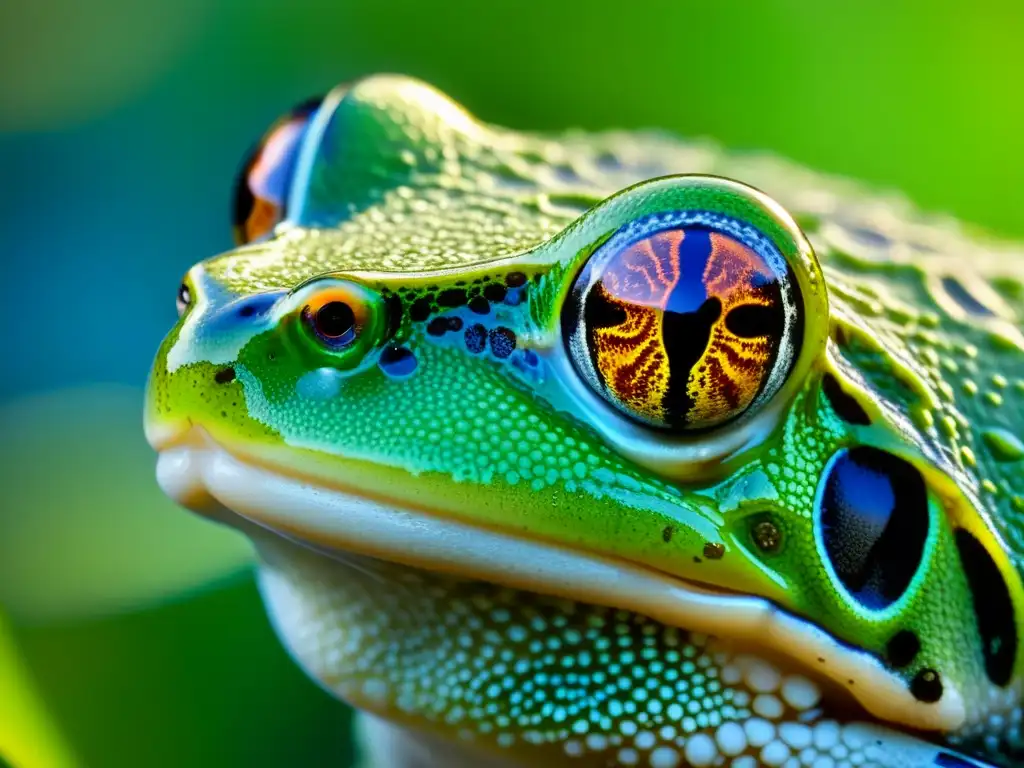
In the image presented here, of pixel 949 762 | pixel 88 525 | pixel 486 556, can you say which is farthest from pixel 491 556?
pixel 88 525

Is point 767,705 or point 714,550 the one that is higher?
point 714,550

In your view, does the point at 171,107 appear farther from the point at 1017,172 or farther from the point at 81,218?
the point at 1017,172

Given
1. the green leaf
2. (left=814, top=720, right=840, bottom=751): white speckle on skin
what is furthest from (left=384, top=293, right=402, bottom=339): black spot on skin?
the green leaf

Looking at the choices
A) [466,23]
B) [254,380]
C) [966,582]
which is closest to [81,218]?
[466,23]

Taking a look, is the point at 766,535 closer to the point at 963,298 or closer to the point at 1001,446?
the point at 1001,446

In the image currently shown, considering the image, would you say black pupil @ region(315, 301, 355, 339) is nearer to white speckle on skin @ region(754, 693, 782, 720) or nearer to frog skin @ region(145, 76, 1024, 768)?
frog skin @ region(145, 76, 1024, 768)
